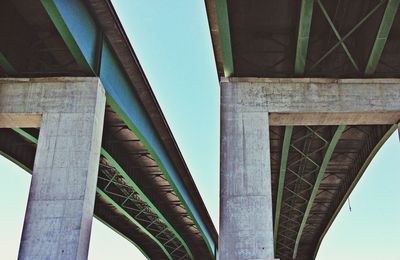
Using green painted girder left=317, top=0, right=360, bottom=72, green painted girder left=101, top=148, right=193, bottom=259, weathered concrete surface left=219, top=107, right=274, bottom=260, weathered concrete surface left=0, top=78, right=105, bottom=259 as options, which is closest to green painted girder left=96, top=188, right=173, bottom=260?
green painted girder left=101, top=148, right=193, bottom=259

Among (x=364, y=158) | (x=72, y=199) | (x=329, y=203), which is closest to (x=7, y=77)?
(x=72, y=199)

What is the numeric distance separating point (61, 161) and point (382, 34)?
29.9 ft

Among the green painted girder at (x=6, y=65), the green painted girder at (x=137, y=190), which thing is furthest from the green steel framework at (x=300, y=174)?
the green painted girder at (x=6, y=65)

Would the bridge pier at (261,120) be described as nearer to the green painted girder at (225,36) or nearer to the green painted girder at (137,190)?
the green painted girder at (225,36)

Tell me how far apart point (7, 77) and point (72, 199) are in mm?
4529

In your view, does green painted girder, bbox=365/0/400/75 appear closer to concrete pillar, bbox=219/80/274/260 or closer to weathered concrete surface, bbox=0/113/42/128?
concrete pillar, bbox=219/80/274/260

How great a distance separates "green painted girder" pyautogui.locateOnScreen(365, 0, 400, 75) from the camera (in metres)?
12.6

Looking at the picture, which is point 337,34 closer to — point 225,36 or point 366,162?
point 225,36

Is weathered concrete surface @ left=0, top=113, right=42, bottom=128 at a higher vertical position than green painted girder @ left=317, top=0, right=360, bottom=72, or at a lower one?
lower

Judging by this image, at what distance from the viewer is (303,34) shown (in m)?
13.0

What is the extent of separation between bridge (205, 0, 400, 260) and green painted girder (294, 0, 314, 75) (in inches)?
1.0

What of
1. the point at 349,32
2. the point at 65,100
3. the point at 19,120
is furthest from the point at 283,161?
the point at 19,120

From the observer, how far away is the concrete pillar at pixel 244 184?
12.3m

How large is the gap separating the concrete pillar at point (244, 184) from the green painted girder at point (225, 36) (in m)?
0.61
